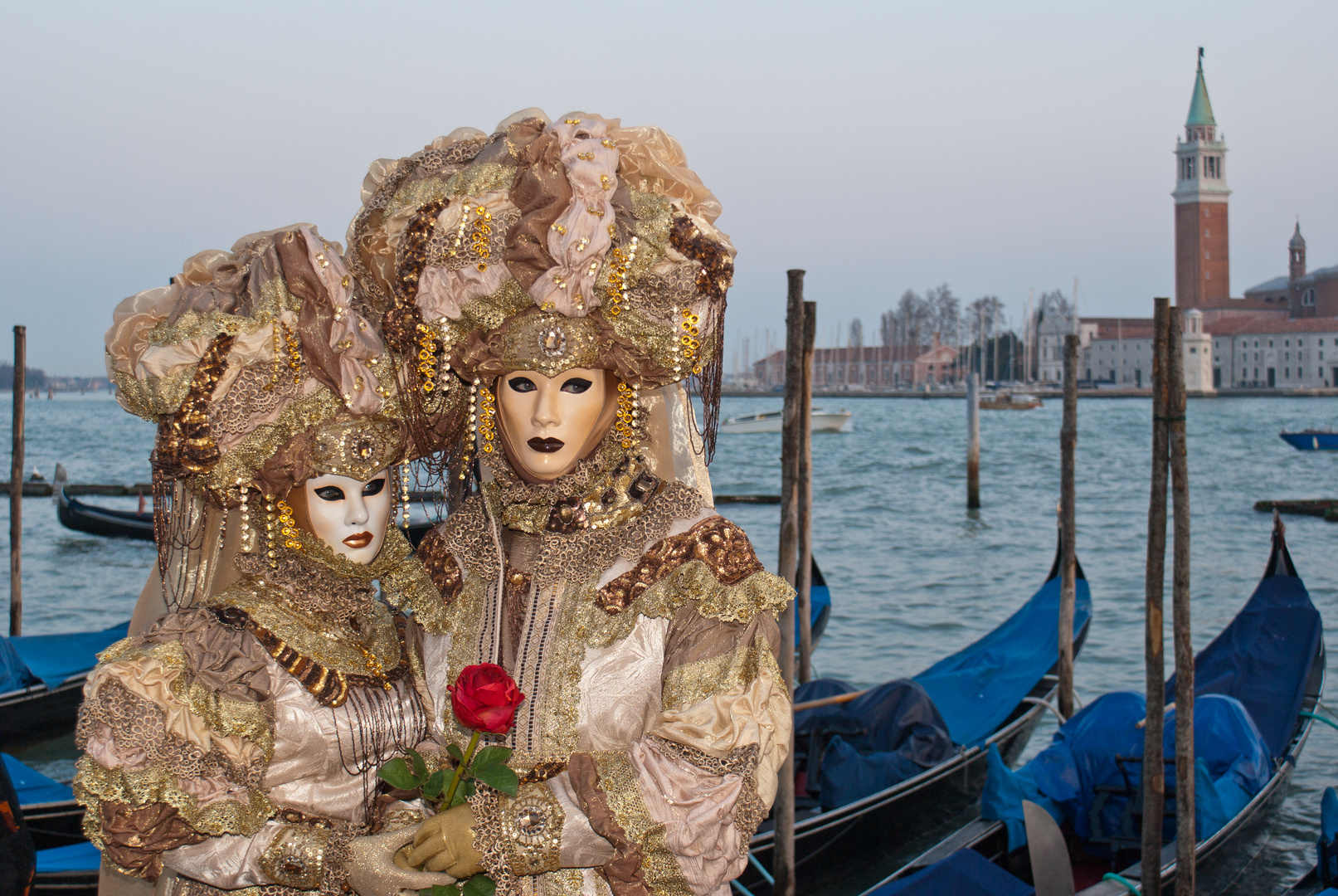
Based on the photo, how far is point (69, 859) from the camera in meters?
3.83

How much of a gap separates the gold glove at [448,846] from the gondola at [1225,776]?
7.83 feet

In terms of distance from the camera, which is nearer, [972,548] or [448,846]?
Answer: [448,846]

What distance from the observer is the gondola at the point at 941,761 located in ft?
15.3

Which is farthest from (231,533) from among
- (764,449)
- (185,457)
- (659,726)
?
(764,449)

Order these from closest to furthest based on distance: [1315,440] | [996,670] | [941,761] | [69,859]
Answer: [69,859]
[941,761]
[996,670]
[1315,440]

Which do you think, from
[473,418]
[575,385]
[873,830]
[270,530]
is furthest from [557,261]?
[873,830]

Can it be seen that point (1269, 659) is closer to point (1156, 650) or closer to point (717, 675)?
point (1156, 650)

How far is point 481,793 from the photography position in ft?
5.17

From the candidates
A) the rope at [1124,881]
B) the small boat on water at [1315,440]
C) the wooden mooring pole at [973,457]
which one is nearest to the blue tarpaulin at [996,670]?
the rope at [1124,881]

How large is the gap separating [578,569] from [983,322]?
2996 inches

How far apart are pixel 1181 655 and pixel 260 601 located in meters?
3.03

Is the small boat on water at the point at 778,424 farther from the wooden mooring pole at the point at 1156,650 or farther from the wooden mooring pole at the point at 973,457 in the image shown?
the wooden mooring pole at the point at 1156,650

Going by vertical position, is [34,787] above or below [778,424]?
below

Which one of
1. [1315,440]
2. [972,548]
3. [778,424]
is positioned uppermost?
[778,424]
